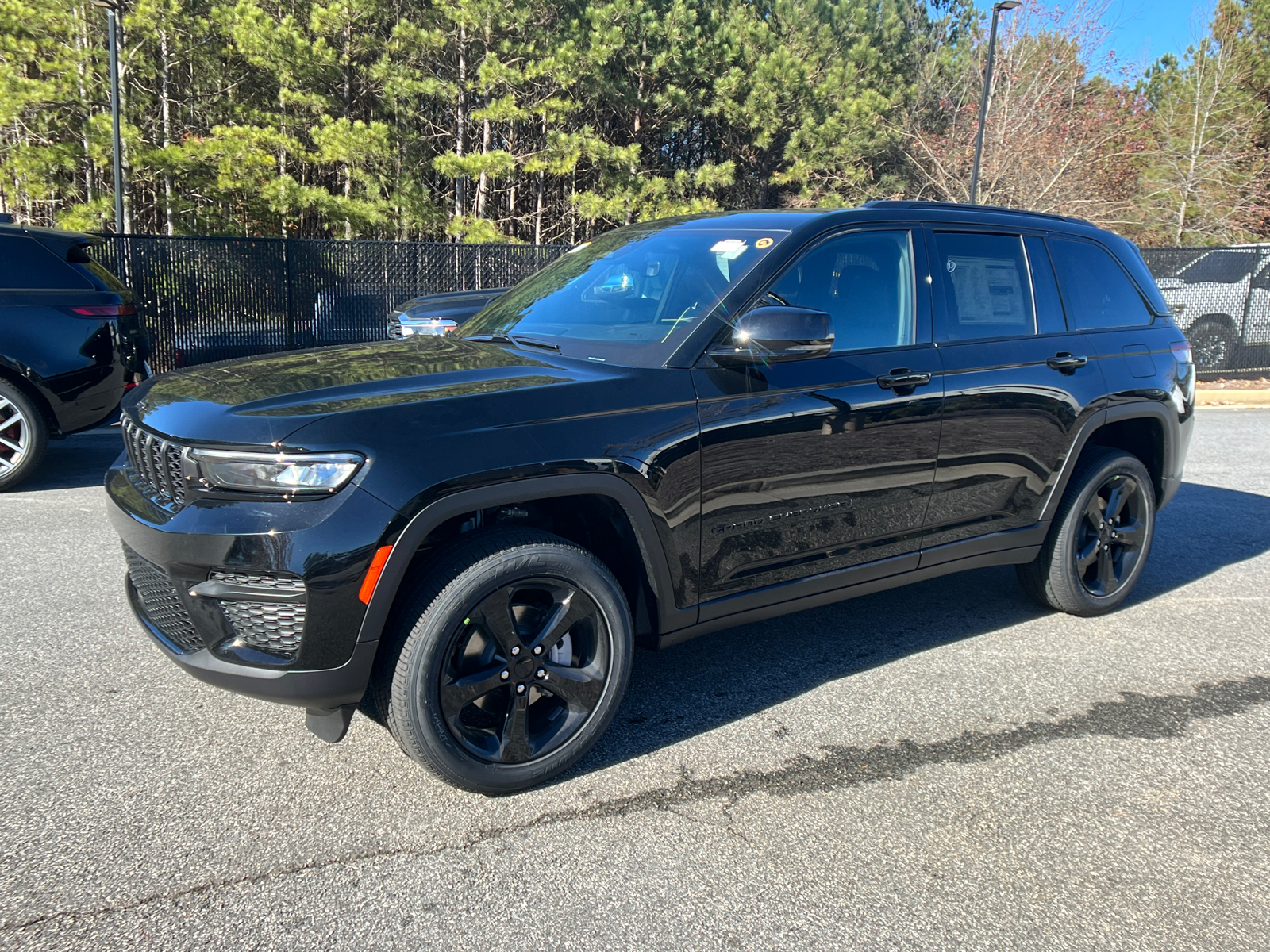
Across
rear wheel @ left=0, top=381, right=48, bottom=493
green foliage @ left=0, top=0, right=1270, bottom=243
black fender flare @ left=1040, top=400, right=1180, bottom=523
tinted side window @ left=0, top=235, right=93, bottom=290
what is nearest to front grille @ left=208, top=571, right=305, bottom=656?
black fender flare @ left=1040, top=400, right=1180, bottom=523

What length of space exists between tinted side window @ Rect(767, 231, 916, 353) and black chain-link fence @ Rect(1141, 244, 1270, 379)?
11.8 metres

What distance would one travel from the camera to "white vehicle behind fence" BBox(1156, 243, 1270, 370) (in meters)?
14.2

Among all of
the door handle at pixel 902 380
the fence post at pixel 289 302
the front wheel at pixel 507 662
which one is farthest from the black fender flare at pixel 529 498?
the fence post at pixel 289 302

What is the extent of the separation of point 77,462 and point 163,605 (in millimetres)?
5897

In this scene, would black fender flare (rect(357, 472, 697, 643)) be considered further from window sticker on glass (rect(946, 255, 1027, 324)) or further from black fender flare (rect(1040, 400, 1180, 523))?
black fender flare (rect(1040, 400, 1180, 523))

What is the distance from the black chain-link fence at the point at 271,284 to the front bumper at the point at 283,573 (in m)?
9.05

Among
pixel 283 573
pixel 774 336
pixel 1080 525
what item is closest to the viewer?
pixel 283 573

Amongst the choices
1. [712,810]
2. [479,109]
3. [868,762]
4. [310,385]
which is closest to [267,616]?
[310,385]

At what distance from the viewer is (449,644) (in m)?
2.74

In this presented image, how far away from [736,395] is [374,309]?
11.6 meters

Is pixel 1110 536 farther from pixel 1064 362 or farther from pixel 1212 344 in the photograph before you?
pixel 1212 344

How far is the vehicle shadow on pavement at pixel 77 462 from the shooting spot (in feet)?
22.9

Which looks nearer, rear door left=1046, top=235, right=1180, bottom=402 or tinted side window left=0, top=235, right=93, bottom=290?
rear door left=1046, top=235, right=1180, bottom=402

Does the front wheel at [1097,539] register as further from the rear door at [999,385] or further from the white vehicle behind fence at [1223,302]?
the white vehicle behind fence at [1223,302]
